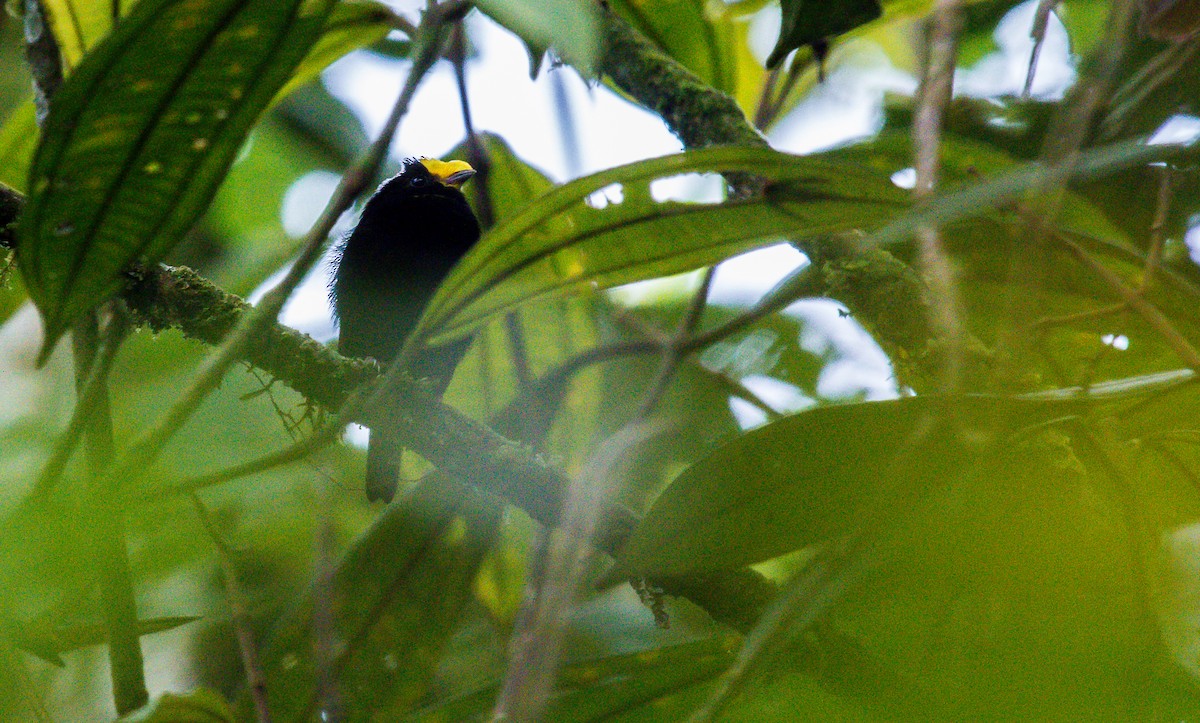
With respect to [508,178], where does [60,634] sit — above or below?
below

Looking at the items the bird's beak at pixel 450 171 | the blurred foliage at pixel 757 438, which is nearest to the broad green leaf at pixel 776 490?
the blurred foliage at pixel 757 438

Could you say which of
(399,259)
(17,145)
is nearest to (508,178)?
(399,259)

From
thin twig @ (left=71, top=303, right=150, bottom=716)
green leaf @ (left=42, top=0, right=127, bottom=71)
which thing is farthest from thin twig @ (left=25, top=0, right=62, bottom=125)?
thin twig @ (left=71, top=303, right=150, bottom=716)

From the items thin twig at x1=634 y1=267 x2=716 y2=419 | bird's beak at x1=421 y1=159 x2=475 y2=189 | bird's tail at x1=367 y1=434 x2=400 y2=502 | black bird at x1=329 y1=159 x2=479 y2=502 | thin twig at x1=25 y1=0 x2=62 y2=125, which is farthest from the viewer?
bird's beak at x1=421 y1=159 x2=475 y2=189

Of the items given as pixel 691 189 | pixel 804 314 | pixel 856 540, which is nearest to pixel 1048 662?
pixel 856 540

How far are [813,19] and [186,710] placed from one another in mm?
1147

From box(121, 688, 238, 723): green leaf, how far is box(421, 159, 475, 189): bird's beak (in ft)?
7.44

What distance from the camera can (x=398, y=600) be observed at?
195cm

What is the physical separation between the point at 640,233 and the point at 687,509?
0.32 m

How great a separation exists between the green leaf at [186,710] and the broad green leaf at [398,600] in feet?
2.25

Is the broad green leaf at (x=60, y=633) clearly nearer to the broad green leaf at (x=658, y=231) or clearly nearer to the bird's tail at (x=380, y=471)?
the broad green leaf at (x=658, y=231)

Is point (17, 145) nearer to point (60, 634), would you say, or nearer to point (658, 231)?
point (60, 634)

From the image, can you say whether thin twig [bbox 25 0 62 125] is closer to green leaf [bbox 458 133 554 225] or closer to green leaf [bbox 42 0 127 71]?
green leaf [bbox 42 0 127 71]

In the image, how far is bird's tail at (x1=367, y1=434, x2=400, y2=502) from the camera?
270 cm
